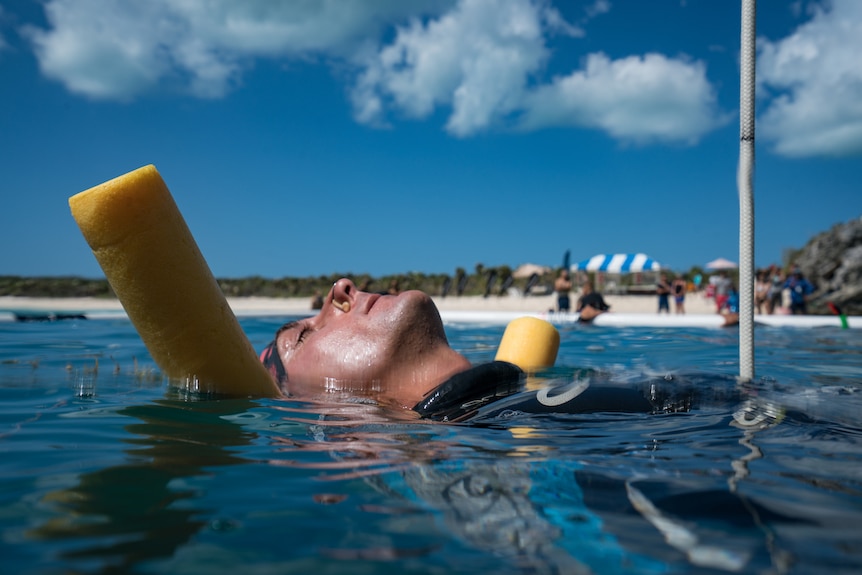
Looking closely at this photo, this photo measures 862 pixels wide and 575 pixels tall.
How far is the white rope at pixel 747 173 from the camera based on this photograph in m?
3.13

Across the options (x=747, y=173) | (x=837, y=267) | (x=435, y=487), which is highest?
(x=837, y=267)

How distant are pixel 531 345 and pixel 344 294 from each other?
67.8 inches

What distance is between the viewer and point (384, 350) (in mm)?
3152

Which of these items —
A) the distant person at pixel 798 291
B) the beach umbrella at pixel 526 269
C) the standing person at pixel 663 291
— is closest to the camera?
the distant person at pixel 798 291

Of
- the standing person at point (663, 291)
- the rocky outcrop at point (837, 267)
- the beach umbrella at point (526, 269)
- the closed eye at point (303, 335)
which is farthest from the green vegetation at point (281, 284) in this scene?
the closed eye at point (303, 335)

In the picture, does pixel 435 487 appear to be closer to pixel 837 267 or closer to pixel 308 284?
pixel 837 267

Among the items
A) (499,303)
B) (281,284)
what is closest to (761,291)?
(499,303)

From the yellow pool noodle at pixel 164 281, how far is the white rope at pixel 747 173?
2.50 m

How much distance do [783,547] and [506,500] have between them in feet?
2.20

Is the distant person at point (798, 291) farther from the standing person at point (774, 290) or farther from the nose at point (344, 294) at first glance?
the nose at point (344, 294)

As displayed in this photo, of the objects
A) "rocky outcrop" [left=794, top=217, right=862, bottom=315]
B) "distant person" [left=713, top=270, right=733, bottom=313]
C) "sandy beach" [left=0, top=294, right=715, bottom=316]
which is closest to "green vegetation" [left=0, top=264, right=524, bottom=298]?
"sandy beach" [left=0, top=294, right=715, bottom=316]

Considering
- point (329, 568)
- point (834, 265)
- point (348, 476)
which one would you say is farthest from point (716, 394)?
point (834, 265)

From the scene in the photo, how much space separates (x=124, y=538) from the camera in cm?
144

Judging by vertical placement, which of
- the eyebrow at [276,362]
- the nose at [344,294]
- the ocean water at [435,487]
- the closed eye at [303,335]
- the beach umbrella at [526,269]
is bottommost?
the ocean water at [435,487]
